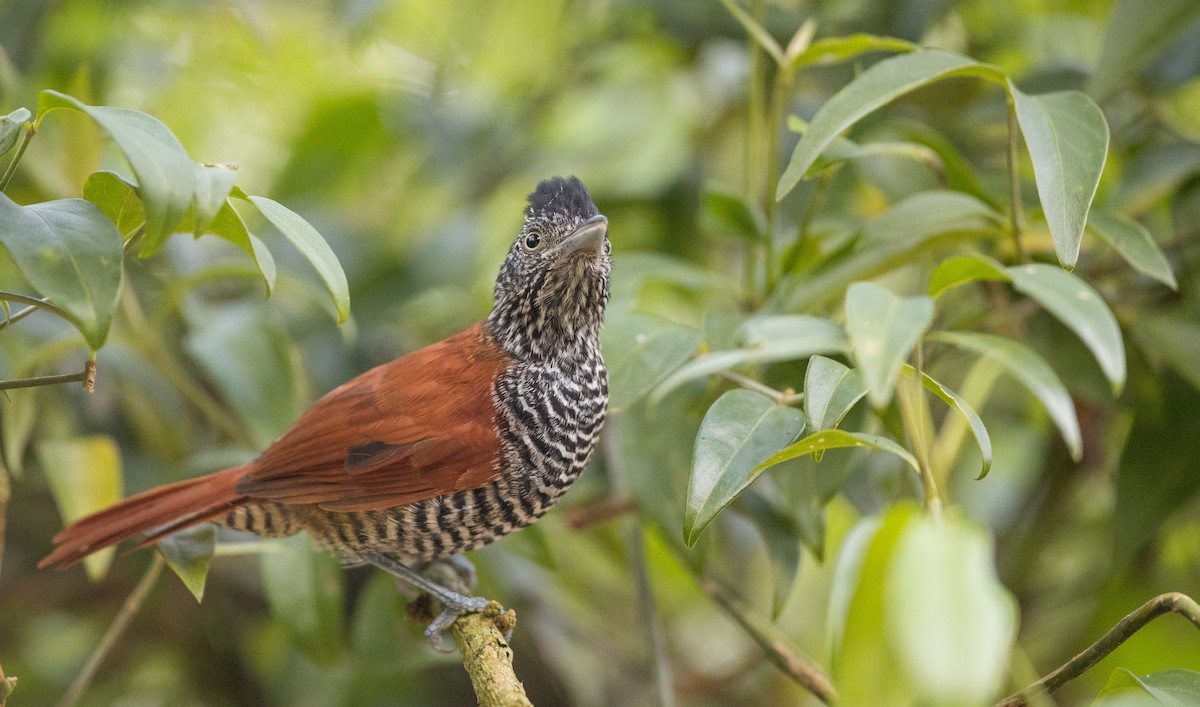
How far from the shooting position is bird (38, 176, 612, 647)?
2.01 meters

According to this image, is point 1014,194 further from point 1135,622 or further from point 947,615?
point 947,615

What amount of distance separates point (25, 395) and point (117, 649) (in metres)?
1.68

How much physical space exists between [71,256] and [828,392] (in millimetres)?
982

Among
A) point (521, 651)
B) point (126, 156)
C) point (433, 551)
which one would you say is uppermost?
point (126, 156)

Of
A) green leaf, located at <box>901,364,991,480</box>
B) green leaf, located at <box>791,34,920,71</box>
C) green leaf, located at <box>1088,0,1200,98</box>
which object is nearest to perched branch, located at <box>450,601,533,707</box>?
green leaf, located at <box>901,364,991,480</box>

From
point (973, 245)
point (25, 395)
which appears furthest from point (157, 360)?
point (973, 245)

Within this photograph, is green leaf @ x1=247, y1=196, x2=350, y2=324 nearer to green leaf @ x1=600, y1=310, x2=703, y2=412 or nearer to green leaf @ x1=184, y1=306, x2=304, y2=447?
green leaf @ x1=600, y1=310, x2=703, y2=412

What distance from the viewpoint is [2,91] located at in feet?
10.0

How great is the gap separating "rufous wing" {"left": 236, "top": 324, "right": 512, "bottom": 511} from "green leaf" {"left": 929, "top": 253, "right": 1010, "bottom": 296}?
0.89 meters

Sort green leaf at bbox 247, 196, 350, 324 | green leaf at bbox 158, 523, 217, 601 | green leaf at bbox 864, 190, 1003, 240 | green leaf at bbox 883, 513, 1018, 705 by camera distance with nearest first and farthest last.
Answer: green leaf at bbox 883, 513, 1018, 705, green leaf at bbox 247, 196, 350, 324, green leaf at bbox 158, 523, 217, 601, green leaf at bbox 864, 190, 1003, 240

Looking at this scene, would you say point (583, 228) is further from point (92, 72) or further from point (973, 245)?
point (92, 72)

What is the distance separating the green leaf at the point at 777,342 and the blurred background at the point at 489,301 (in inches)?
27.7

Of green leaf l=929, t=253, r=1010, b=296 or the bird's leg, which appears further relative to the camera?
the bird's leg

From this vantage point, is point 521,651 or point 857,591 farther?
point 521,651
